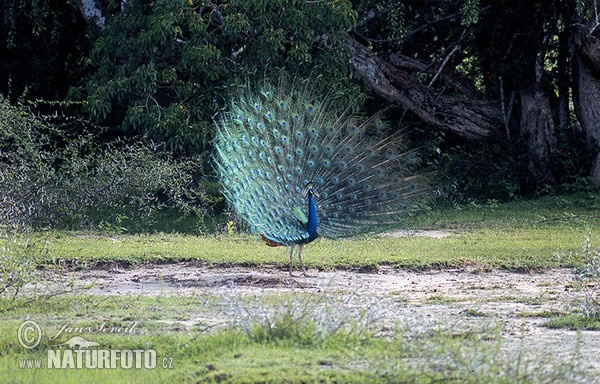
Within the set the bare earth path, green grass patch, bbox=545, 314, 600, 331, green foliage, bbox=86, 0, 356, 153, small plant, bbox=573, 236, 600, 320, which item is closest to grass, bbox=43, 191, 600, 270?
the bare earth path

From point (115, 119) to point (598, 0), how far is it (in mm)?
9344

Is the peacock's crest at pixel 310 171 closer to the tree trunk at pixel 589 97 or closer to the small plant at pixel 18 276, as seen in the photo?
the small plant at pixel 18 276

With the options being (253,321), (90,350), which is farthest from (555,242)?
(90,350)

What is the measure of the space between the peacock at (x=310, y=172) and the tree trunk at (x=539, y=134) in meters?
5.70

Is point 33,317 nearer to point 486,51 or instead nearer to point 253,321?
point 253,321

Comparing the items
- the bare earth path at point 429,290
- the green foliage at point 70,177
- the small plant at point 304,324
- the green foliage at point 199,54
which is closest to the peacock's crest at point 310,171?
the bare earth path at point 429,290

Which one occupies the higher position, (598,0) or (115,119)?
(598,0)

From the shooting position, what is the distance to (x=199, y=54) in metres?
13.0

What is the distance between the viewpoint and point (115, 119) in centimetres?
1827

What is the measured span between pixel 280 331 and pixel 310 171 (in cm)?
438

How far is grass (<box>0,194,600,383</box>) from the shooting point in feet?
18.2

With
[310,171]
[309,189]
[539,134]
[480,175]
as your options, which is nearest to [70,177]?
[310,171]

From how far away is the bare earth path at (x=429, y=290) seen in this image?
6.82 m

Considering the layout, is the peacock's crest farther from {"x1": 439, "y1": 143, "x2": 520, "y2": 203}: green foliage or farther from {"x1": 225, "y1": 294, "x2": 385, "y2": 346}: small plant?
{"x1": 439, "y1": 143, "x2": 520, "y2": 203}: green foliage
